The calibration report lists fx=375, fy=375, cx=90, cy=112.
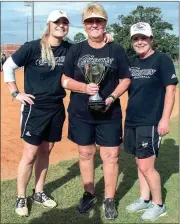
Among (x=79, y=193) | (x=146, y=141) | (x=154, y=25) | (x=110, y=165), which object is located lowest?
(x=79, y=193)

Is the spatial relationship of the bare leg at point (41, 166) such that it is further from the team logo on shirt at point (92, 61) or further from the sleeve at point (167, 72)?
the sleeve at point (167, 72)

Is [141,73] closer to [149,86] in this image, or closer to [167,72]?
[149,86]

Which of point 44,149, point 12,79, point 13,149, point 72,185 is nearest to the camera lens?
point 12,79

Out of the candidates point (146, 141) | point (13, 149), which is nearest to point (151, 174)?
point (146, 141)

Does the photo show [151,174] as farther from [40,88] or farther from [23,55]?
[23,55]

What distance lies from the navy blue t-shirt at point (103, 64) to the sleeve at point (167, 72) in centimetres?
34

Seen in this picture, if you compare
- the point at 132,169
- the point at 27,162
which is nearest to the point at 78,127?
the point at 27,162

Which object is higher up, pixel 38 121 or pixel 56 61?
pixel 56 61

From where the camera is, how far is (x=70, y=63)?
3865 mm

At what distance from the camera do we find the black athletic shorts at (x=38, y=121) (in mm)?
4125

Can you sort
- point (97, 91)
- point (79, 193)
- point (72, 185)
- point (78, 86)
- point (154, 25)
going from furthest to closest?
point (154, 25)
point (72, 185)
point (79, 193)
point (78, 86)
point (97, 91)

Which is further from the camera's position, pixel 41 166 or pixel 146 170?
pixel 41 166

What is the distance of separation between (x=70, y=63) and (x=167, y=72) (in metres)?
0.99

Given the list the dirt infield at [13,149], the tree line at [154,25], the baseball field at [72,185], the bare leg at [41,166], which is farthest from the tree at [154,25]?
the bare leg at [41,166]
